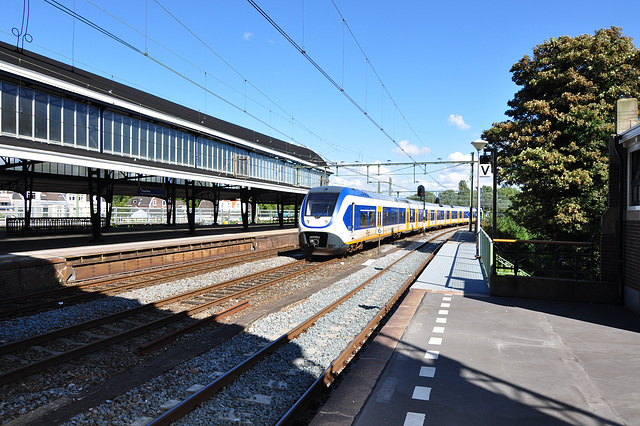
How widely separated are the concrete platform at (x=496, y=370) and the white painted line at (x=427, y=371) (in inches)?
0.5

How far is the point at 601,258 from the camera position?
9.53 m

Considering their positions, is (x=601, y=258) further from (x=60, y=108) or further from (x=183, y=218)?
(x=183, y=218)

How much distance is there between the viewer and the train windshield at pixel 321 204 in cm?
1769

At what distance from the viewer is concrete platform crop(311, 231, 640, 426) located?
4.29 meters

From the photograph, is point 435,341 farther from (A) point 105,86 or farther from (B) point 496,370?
(A) point 105,86

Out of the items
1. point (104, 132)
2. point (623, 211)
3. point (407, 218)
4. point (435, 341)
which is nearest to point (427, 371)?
point (435, 341)

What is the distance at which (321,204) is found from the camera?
1797cm

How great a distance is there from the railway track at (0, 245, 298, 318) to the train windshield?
13.5 ft

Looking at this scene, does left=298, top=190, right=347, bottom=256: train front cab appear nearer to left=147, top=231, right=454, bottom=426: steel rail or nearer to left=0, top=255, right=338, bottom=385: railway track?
left=0, top=255, right=338, bottom=385: railway track

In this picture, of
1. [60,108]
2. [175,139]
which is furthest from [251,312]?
[175,139]

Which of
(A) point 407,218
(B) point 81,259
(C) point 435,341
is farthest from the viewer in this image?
(A) point 407,218

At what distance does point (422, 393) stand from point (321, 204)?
1345 cm

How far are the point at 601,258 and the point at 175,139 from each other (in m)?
28.7

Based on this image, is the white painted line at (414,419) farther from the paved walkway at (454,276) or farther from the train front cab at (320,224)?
the train front cab at (320,224)
